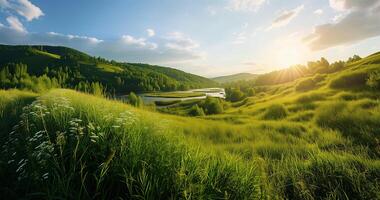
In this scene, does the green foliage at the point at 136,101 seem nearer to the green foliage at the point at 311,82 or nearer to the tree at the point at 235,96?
the green foliage at the point at 311,82

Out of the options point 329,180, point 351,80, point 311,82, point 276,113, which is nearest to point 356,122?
point 329,180

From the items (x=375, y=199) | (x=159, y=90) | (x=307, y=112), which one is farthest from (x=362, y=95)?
(x=159, y=90)

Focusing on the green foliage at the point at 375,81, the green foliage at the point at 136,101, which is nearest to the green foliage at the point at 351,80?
the green foliage at the point at 375,81

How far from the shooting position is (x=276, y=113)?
46.9m

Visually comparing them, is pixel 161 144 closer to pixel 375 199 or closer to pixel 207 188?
pixel 207 188

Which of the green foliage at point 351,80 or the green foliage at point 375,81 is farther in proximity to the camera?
the green foliage at point 351,80

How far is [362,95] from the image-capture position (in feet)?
114

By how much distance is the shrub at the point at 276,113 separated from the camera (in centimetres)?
4451

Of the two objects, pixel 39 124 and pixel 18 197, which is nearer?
pixel 18 197

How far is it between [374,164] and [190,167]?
5249 mm

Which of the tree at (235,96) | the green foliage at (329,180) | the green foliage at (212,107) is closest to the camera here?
the green foliage at (329,180)

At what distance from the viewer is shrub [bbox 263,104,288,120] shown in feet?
146

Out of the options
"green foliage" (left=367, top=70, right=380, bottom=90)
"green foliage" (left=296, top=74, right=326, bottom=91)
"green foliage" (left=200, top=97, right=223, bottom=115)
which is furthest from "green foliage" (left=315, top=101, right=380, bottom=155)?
"green foliage" (left=200, top=97, right=223, bottom=115)

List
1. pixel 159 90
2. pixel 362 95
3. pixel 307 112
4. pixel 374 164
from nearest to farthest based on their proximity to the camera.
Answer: pixel 374 164, pixel 362 95, pixel 307 112, pixel 159 90
